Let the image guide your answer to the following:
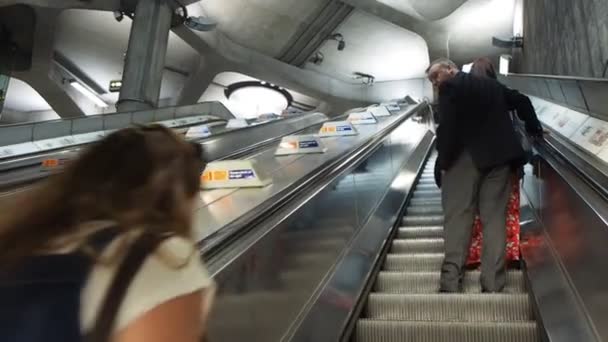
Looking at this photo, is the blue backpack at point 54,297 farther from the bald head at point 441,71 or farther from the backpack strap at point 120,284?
the bald head at point 441,71

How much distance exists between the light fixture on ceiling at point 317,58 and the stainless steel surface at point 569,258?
18.0 m

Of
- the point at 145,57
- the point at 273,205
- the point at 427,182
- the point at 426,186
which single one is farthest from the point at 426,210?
the point at 145,57

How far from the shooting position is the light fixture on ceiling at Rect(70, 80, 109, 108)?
19.2m

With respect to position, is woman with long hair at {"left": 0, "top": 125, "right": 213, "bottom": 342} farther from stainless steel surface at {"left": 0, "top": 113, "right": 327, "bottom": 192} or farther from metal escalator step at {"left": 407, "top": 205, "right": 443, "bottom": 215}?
metal escalator step at {"left": 407, "top": 205, "right": 443, "bottom": 215}

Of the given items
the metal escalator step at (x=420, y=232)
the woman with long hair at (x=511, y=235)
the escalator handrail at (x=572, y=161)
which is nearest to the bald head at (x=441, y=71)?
the woman with long hair at (x=511, y=235)

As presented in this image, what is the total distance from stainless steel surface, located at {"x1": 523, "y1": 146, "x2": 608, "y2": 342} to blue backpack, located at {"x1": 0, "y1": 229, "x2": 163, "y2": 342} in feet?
5.71

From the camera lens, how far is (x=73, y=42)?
56.2ft

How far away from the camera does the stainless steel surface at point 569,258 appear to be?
2.12m

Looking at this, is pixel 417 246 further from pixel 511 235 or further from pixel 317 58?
pixel 317 58

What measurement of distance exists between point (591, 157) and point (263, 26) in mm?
16563

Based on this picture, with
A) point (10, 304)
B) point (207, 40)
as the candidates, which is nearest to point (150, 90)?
point (207, 40)

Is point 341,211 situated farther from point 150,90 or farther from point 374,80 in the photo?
point 374,80

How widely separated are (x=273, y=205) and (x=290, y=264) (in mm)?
273

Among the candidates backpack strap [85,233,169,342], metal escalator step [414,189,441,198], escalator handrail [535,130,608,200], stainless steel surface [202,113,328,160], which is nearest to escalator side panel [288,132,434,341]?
metal escalator step [414,189,441,198]
